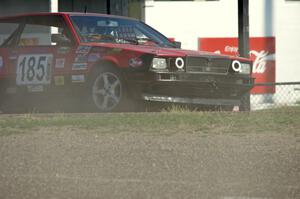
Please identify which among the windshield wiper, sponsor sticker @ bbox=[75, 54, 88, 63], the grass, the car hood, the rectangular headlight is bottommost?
the grass

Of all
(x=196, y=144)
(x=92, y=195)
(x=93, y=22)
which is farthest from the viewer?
(x=93, y=22)

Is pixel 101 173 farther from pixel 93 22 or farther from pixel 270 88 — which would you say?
pixel 270 88

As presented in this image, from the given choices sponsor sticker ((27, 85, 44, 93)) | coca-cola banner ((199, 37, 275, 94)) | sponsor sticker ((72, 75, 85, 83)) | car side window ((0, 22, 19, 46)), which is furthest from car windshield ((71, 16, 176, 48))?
coca-cola banner ((199, 37, 275, 94))

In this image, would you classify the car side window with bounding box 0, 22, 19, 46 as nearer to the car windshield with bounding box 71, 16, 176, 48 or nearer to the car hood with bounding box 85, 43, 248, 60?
the car windshield with bounding box 71, 16, 176, 48

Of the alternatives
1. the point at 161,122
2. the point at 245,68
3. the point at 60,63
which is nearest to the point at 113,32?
the point at 60,63

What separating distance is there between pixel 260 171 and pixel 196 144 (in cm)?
134

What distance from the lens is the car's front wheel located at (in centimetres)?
1080

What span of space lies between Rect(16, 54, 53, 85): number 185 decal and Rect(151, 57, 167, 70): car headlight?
185 cm

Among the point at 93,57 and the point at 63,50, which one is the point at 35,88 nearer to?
the point at 63,50

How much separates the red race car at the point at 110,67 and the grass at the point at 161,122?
0.48 m

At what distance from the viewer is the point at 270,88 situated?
18844 mm

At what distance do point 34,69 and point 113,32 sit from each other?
1338 mm

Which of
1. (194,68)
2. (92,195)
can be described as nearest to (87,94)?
(194,68)

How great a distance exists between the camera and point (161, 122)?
31.7 ft
